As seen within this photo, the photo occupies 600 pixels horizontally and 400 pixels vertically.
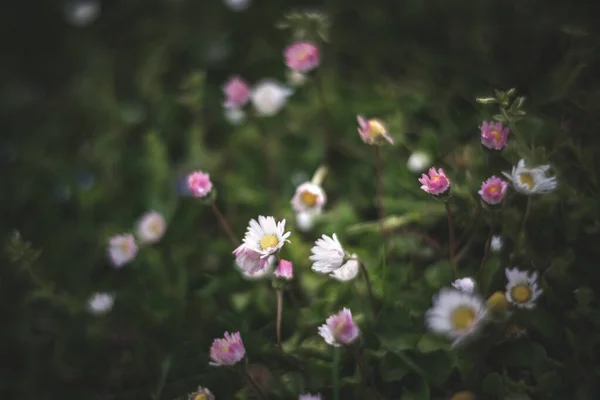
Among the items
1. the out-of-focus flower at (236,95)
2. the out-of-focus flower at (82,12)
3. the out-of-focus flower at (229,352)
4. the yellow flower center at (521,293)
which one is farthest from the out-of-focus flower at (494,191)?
the out-of-focus flower at (82,12)

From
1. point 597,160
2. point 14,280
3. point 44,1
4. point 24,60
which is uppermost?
point 597,160

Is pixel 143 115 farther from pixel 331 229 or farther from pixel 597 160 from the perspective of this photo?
pixel 597 160

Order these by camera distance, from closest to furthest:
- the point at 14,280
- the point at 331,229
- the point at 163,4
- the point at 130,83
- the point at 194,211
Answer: the point at 331,229 < the point at 194,211 < the point at 14,280 < the point at 130,83 < the point at 163,4

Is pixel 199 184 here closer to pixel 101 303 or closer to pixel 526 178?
pixel 101 303

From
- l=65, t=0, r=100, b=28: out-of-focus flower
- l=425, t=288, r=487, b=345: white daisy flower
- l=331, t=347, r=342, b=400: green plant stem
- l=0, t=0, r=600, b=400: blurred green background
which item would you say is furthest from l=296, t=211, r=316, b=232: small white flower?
l=65, t=0, r=100, b=28: out-of-focus flower

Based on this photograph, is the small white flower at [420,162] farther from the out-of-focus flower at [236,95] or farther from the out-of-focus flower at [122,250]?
the out-of-focus flower at [122,250]

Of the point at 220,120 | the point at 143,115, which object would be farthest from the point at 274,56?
the point at 143,115
